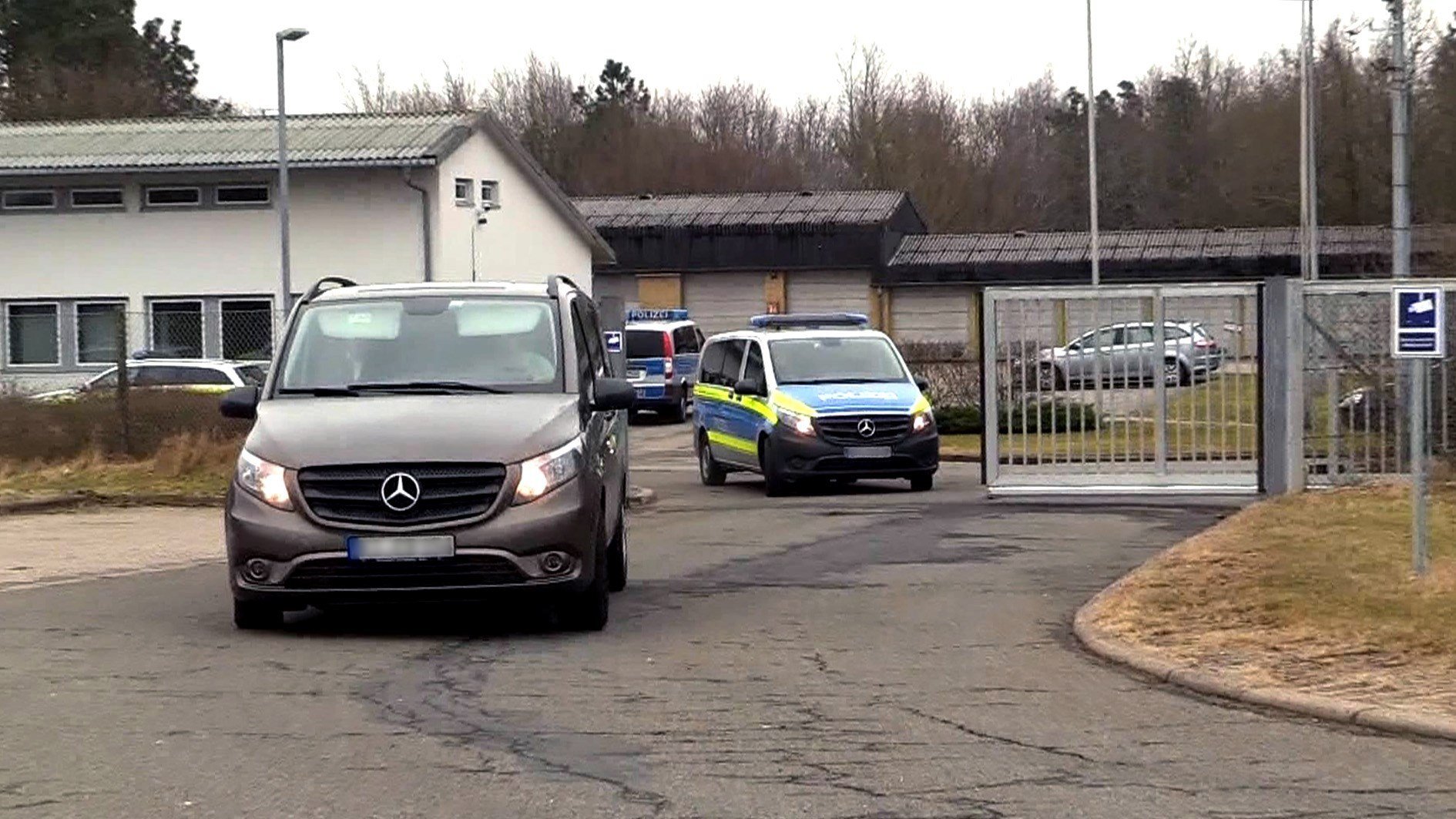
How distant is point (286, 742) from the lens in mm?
8344

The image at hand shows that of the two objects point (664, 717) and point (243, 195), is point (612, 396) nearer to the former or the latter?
point (664, 717)

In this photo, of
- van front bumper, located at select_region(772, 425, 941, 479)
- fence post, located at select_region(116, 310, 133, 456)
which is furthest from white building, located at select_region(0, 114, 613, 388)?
van front bumper, located at select_region(772, 425, 941, 479)

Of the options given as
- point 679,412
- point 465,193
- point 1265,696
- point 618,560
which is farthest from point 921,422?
point 465,193

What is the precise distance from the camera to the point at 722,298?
2422 inches

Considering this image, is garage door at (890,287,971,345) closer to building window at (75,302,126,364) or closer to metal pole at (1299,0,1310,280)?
metal pole at (1299,0,1310,280)

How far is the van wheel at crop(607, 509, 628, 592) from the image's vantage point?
13289mm

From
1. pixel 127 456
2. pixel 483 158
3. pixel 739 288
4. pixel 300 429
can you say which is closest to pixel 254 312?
pixel 483 158

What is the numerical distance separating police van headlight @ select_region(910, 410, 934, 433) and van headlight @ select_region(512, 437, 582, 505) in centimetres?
1198

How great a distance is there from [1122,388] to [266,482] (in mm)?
10822

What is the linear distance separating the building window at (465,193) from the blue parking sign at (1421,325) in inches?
1297

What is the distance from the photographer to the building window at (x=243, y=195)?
42219mm

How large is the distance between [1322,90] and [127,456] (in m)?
43.5

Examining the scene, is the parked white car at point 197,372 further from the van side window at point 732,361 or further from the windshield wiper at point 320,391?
the windshield wiper at point 320,391

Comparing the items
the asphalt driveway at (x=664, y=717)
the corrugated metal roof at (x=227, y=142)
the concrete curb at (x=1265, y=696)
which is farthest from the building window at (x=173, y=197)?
the concrete curb at (x=1265, y=696)
